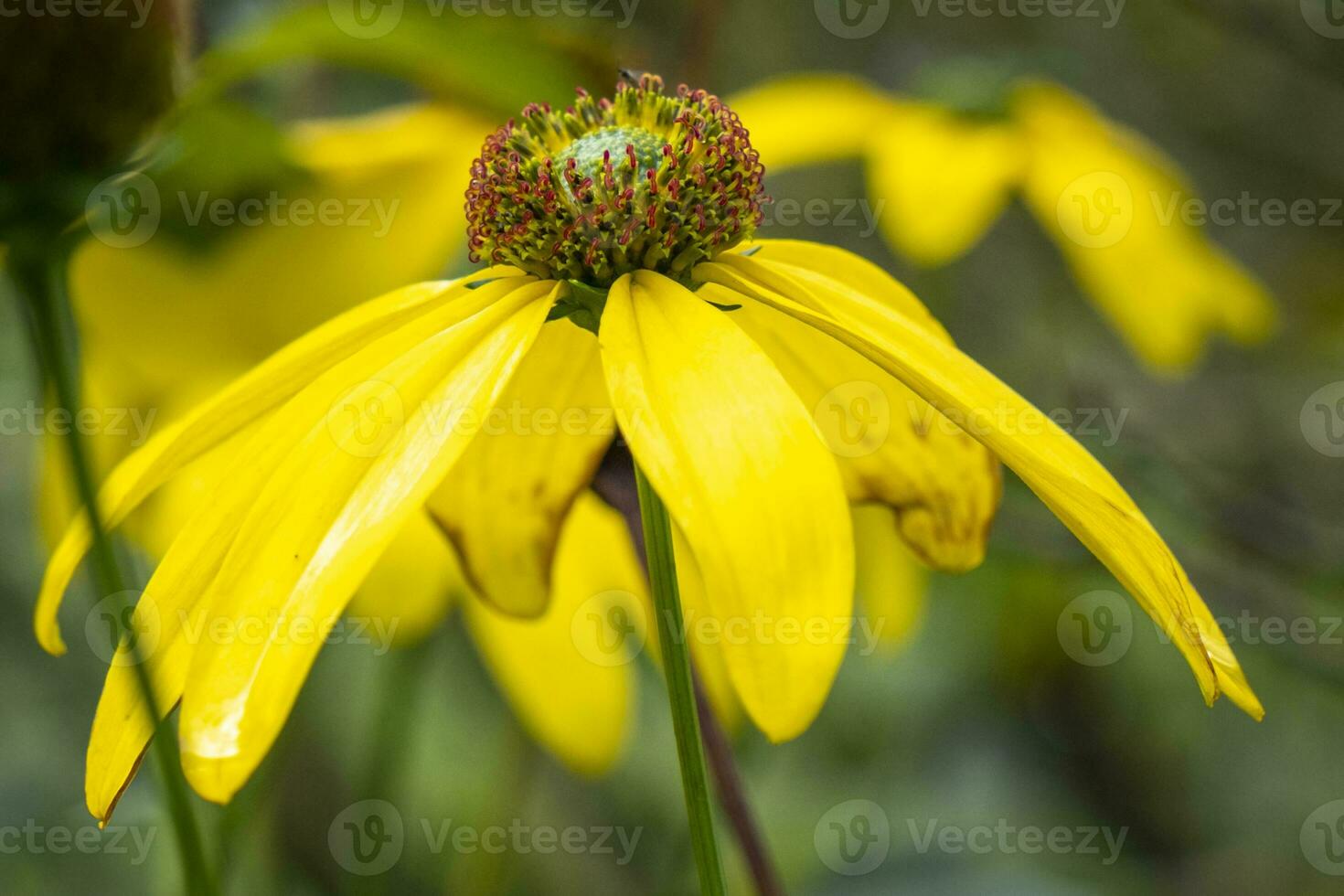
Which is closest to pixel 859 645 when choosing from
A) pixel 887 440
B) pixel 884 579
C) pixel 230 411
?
pixel 884 579

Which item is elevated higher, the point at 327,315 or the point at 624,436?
the point at 624,436

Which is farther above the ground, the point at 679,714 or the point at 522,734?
the point at 679,714

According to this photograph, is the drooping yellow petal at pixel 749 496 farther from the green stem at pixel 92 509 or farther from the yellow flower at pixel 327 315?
the yellow flower at pixel 327 315

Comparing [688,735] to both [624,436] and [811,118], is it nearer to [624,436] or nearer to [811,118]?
[624,436]

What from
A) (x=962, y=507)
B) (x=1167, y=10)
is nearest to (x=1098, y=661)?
(x=962, y=507)

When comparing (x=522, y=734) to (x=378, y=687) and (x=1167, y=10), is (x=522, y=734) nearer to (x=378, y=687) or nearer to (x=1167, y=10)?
(x=378, y=687)

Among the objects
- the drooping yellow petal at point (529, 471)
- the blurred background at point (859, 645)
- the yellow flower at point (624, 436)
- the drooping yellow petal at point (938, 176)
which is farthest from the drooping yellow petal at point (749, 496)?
the drooping yellow petal at point (938, 176)
